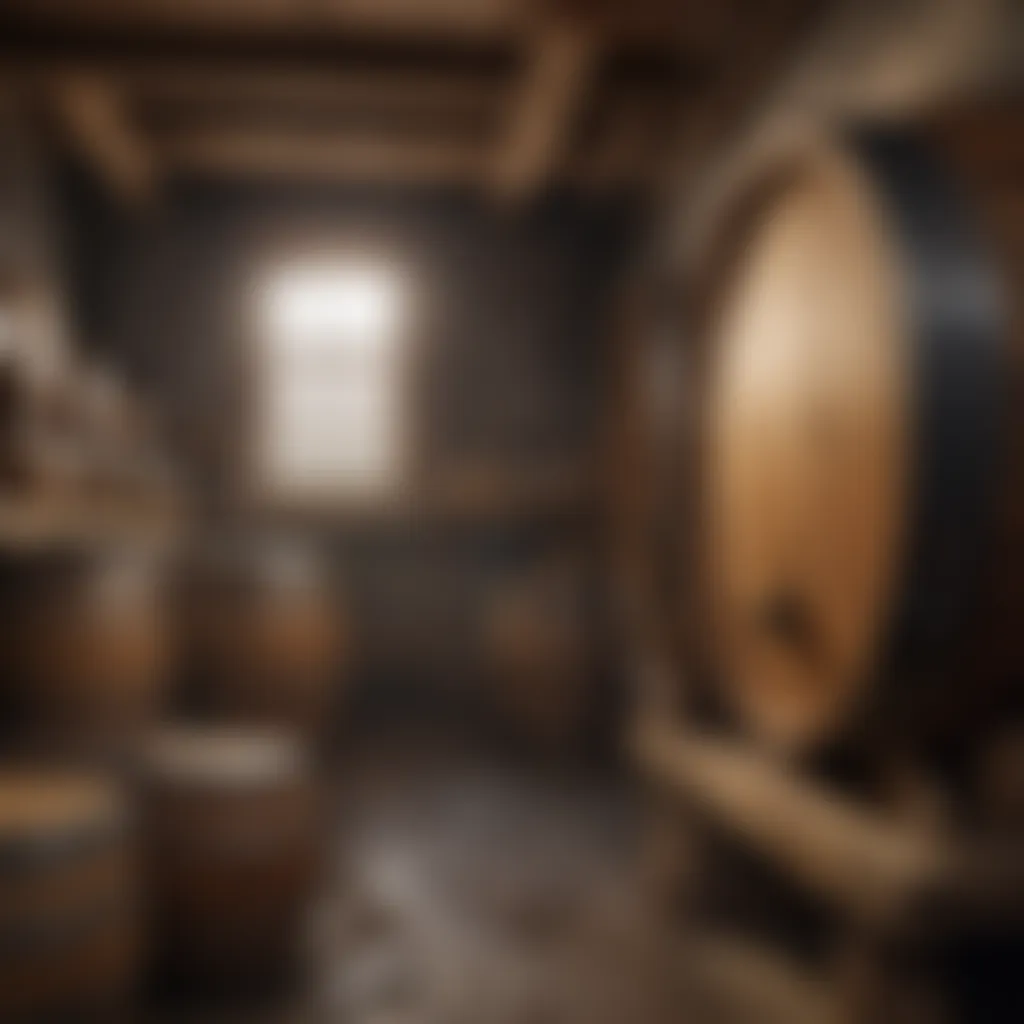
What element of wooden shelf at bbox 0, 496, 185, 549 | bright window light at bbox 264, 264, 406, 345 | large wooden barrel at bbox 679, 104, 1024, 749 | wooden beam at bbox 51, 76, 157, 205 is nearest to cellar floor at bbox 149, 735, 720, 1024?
large wooden barrel at bbox 679, 104, 1024, 749

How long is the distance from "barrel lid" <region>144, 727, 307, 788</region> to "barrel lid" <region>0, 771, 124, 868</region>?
29cm

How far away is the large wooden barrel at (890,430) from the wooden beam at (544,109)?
259 cm

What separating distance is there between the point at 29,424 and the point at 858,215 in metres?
1.64

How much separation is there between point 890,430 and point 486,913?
6.49ft

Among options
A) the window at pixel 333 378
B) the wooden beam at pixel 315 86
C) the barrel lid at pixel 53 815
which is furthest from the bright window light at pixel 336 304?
the barrel lid at pixel 53 815

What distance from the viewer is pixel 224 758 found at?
3.06m

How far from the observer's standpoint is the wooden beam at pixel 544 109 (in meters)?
5.13

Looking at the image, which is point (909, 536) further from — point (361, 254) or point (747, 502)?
point (361, 254)

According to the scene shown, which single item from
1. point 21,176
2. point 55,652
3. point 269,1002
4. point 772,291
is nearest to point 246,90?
point 21,176

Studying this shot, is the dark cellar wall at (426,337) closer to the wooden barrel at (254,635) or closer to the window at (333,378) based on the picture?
the window at (333,378)

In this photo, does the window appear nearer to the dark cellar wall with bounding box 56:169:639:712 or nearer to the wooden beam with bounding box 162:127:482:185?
the dark cellar wall with bounding box 56:169:639:712

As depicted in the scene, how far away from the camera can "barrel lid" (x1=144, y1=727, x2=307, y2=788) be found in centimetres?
288

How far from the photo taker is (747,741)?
10.2 feet

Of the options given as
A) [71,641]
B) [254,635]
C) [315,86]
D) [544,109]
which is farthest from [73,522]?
[544,109]
